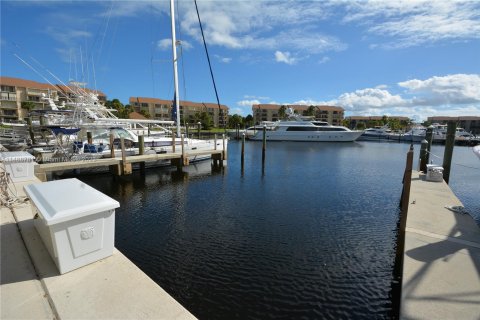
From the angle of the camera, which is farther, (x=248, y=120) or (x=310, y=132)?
(x=248, y=120)

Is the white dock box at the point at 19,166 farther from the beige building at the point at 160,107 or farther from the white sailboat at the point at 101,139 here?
the beige building at the point at 160,107

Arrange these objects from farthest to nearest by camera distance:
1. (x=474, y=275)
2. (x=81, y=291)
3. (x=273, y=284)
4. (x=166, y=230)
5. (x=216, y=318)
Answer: (x=166, y=230) → (x=273, y=284) → (x=216, y=318) → (x=474, y=275) → (x=81, y=291)

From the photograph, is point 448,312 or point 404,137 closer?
point 448,312

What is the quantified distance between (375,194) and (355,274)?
30.0 ft

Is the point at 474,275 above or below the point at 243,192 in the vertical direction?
above

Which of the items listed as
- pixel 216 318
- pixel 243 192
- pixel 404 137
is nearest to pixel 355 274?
pixel 216 318

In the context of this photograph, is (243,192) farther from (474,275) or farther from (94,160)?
(474,275)

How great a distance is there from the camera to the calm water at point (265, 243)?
584 centimetres

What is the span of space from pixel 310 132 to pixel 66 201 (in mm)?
56016

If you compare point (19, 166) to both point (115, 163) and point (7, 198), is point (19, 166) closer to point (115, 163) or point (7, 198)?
point (7, 198)

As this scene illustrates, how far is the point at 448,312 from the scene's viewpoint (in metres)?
3.78

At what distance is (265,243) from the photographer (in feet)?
27.6

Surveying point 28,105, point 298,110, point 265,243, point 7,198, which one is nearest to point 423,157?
point 265,243

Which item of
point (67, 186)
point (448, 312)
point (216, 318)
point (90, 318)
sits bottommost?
point (216, 318)
